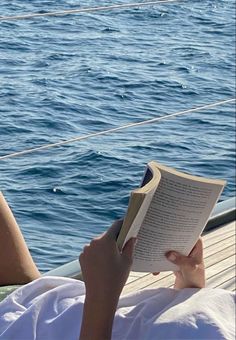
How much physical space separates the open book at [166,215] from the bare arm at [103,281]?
0.05ft

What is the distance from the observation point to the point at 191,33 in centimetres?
763

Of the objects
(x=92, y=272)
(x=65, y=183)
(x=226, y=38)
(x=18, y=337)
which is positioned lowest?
(x=226, y=38)

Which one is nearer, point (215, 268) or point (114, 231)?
point (114, 231)

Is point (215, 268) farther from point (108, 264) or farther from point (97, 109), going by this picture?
point (97, 109)

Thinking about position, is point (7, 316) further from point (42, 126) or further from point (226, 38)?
point (226, 38)

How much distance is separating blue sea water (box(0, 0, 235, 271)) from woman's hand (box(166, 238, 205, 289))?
1610 millimetres

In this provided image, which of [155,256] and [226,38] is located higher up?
[155,256]

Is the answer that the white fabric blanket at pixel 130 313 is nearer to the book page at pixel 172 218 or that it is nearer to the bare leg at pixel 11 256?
the book page at pixel 172 218

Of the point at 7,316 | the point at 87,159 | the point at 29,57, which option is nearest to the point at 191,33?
the point at 29,57

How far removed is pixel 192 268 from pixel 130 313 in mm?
109

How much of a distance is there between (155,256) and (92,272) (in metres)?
0.11

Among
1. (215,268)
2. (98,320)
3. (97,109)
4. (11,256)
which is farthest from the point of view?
(97,109)

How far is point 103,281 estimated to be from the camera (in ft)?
3.93

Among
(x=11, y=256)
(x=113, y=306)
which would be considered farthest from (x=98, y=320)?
(x=11, y=256)
